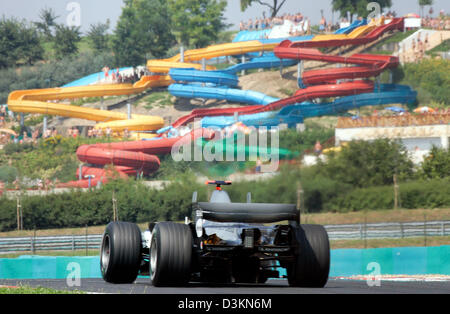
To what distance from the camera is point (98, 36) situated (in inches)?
4569

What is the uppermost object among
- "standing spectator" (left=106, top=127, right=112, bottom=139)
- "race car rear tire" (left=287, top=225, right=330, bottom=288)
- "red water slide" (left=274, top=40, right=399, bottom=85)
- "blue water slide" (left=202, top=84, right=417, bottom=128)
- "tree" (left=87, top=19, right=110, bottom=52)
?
"tree" (left=87, top=19, right=110, bottom=52)

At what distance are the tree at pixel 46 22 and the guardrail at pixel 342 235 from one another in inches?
2977

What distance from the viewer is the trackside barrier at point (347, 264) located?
30.3 metres

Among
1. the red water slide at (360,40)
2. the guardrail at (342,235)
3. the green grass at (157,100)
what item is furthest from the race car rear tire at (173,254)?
the green grass at (157,100)

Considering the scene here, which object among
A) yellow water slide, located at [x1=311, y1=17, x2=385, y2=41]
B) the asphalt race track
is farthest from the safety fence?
the asphalt race track

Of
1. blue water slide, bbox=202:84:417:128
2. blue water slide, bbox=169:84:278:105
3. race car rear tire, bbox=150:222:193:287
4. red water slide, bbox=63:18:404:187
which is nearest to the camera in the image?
race car rear tire, bbox=150:222:193:287

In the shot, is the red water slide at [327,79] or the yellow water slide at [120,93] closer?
the red water slide at [327,79]

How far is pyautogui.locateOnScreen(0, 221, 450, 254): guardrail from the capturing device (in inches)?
1769

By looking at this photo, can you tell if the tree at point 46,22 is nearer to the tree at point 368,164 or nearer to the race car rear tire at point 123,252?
the tree at point 368,164

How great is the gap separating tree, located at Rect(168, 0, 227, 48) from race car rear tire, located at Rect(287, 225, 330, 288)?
94078 millimetres

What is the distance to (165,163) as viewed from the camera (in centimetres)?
7381

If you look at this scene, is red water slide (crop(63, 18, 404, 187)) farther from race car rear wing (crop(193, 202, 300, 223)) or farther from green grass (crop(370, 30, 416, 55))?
race car rear wing (crop(193, 202, 300, 223))
